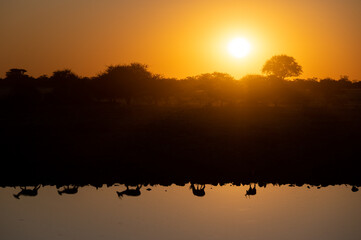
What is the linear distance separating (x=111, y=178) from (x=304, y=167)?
13.2 metres

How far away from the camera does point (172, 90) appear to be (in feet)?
340

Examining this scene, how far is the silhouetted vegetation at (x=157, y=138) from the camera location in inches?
1626

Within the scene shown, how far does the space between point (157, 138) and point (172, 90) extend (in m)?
53.0

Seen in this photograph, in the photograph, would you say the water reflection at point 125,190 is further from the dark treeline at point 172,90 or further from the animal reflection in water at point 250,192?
the dark treeline at point 172,90

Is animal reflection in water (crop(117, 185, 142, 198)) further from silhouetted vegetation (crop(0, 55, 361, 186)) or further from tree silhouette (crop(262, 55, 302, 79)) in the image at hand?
tree silhouette (crop(262, 55, 302, 79))

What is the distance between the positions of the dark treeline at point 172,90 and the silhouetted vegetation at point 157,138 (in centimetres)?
28

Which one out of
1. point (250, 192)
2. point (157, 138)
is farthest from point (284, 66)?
point (250, 192)

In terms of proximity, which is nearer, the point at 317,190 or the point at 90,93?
the point at 317,190

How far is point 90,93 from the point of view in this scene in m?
94.8

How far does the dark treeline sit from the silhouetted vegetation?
0.28m

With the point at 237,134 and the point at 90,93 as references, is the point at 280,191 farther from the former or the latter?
the point at 90,93

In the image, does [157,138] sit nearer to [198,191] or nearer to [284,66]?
[198,191]

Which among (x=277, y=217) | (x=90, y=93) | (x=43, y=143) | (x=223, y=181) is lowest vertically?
(x=277, y=217)

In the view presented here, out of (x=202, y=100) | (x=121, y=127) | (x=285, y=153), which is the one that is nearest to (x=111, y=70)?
(x=202, y=100)
